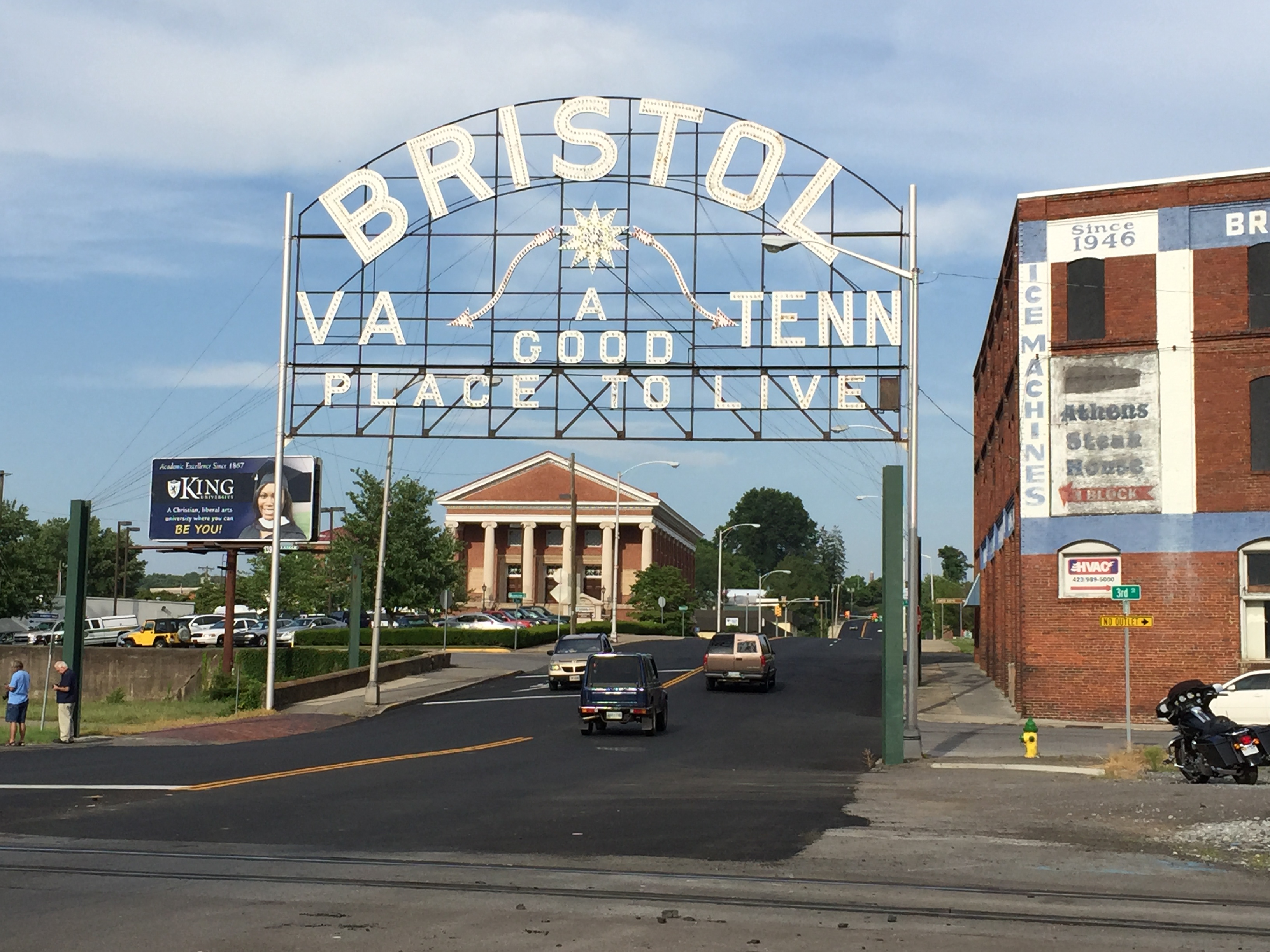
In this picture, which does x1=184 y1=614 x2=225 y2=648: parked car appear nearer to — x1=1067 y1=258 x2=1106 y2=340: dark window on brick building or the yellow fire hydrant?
x1=1067 y1=258 x2=1106 y2=340: dark window on brick building

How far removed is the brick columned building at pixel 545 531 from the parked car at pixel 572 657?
6936 centimetres

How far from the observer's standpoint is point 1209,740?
20.1 metres

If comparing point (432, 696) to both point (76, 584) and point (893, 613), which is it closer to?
point (76, 584)

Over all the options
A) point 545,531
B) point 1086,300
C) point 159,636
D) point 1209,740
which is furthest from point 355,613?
point 545,531

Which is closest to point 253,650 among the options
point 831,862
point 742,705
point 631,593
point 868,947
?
point 742,705

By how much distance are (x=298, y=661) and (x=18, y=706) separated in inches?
1029

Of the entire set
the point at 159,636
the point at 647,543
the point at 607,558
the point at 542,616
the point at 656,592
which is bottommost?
the point at 159,636

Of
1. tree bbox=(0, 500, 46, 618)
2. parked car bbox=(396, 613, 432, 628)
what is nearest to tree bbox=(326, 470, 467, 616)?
parked car bbox=(396, 613, 432, 628)

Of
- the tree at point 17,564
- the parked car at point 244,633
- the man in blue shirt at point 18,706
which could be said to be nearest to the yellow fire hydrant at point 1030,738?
the man in blue shirt at point 18,706

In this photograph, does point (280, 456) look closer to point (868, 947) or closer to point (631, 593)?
point (868, 947)

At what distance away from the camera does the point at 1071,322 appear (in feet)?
117

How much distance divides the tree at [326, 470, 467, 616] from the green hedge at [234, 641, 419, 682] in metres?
21.1

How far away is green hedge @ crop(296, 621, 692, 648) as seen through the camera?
217 feet

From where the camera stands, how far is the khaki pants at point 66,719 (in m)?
29.4
